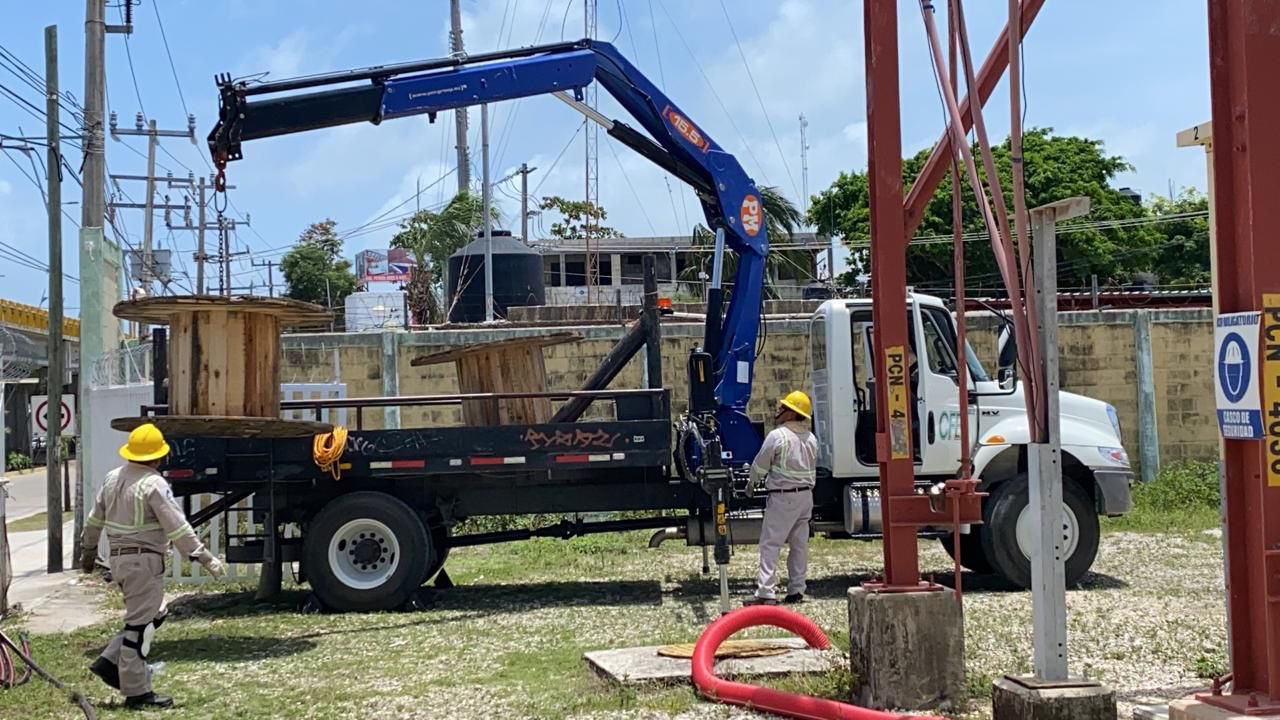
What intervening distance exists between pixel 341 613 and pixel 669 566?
3817 mm

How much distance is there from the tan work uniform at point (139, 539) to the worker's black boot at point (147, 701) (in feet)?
0.30

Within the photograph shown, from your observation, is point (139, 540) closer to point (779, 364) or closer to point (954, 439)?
point (954, 439)

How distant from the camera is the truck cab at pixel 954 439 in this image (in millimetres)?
11211

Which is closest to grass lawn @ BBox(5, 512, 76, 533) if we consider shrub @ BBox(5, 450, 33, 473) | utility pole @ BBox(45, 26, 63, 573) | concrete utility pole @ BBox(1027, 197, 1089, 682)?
utility pole @ BBox(45, 26, 63, 573)

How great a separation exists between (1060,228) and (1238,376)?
1479 inches

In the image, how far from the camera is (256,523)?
11.8 meters

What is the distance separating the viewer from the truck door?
11438mm

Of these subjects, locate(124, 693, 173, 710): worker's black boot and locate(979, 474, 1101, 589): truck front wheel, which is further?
locate(979, 474, 1101, 589): truck front wheel

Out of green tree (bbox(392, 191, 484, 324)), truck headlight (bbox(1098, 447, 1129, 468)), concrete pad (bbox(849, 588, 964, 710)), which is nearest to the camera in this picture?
concrete pad (bbox(849, 588, 964, 710))

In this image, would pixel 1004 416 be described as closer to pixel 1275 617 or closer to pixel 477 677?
pixel 477 677

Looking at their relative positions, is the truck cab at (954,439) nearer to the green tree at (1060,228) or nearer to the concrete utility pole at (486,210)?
the concrete utility pole at (486,210)

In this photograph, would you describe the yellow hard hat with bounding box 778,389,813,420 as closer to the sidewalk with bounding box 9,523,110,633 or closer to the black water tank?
the sidewalk with bounding box 9,523,110,633

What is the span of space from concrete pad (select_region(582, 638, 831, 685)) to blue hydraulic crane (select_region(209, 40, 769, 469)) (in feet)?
10.1

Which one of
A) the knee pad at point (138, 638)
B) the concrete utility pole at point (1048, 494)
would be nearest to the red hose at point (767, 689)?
the concrete utility pole at point (1048, 494)
